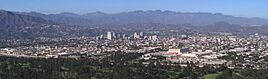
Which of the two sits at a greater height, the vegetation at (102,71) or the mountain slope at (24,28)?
the vegetation at (102,71)

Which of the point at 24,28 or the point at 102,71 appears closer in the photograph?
the point at 102,71

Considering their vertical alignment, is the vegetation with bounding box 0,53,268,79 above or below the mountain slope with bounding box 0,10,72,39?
above

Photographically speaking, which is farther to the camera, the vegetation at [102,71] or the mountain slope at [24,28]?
the mountain slope at [24,28]

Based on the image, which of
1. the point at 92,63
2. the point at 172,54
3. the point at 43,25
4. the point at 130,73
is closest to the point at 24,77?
the point at 130,73

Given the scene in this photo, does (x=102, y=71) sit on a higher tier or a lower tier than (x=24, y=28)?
higher

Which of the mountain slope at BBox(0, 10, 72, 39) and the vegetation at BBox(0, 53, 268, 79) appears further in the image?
the mountain slope at BBox(0, 10, 72, 39)

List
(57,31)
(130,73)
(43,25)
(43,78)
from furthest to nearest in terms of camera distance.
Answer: (43,25) < (57,31) < (130,73) < (43,78)

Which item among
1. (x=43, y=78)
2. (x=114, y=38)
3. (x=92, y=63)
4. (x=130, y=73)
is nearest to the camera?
(x=43, y=78)

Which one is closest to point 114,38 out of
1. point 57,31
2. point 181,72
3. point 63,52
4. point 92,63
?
point 57,31

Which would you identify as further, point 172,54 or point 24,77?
point 172,54

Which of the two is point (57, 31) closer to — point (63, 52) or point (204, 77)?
point (63, 52)
